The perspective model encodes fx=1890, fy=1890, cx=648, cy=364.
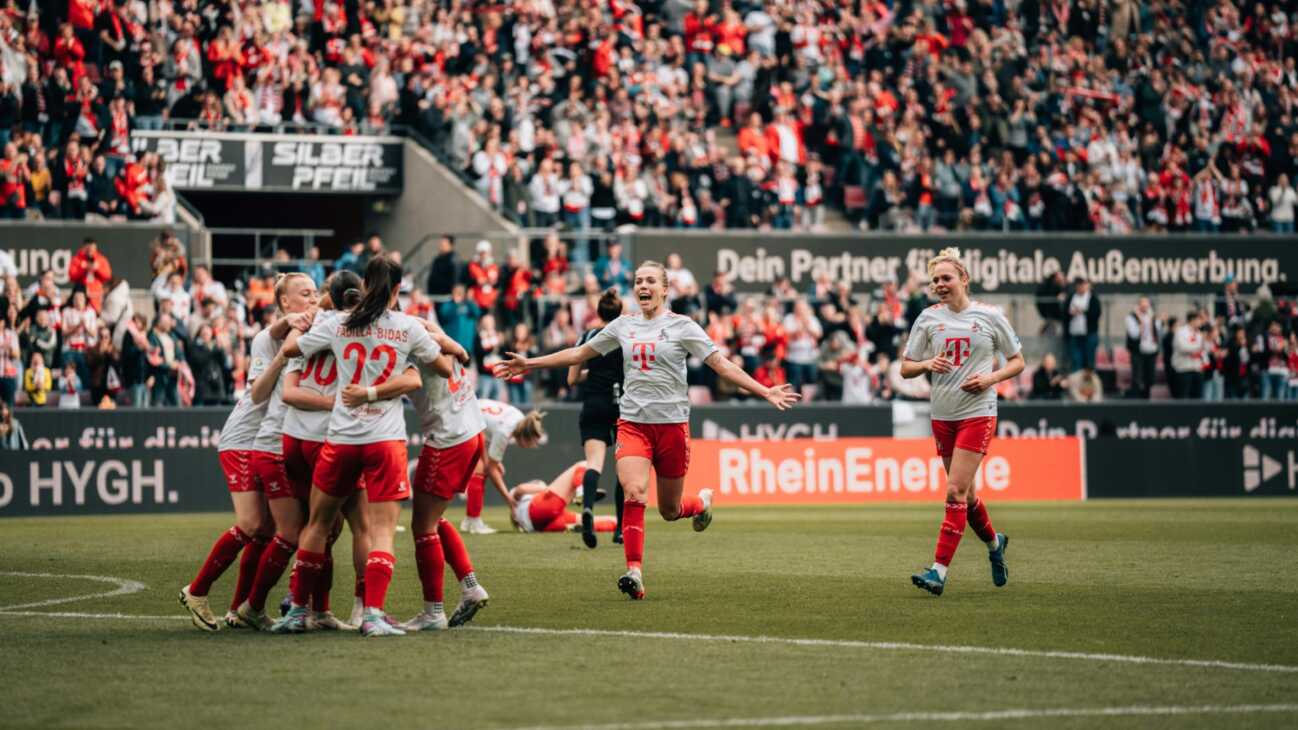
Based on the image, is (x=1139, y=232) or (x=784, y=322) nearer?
(x=784, y=322)

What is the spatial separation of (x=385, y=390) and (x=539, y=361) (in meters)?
2.43

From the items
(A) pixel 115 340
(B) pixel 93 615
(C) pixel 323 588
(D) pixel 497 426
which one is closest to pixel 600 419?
(D) pixel 497 426

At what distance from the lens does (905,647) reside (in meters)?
9.97

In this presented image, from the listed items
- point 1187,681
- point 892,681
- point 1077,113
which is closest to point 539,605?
point 892,681

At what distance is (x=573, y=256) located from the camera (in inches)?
1236

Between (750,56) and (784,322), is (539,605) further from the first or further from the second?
(750,56)

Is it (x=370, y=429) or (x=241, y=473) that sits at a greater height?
(x=370, y=429)

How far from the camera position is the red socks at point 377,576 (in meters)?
10.2

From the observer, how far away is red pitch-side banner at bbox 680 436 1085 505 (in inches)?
1106

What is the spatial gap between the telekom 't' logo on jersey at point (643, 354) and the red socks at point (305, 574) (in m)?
3.28

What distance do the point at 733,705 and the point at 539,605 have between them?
438 cm

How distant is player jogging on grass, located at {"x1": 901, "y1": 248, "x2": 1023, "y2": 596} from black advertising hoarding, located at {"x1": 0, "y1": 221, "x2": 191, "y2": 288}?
1754 cm

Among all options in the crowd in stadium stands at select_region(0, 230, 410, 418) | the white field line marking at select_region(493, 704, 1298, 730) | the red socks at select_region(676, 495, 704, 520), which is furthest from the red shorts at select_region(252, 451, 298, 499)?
the crowd in stadium stands at select_region(0, 230, 410, 418)

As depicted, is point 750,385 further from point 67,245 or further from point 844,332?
point 844,332
